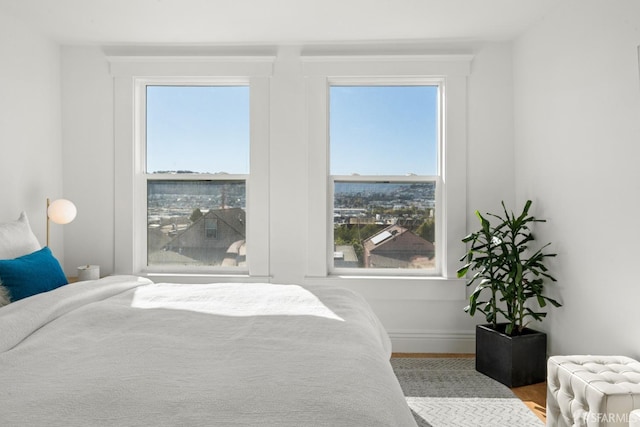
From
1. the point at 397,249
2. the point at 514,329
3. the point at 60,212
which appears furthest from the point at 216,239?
the point at 514,329

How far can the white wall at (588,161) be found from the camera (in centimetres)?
259

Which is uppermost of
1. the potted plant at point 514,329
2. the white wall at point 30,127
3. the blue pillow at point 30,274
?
the white wall at point 30,127

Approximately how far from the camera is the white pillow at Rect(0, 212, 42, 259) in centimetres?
269

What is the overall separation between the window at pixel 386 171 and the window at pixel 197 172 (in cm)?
80

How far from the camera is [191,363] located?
1511 millimetres

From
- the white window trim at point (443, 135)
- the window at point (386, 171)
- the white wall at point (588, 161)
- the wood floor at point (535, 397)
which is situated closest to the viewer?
the white wall at point (588, 161)

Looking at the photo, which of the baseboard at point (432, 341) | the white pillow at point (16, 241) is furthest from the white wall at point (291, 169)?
the white pillow at point (16, 241)

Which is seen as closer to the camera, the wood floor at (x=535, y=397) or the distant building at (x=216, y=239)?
the wood floor at (x=535, y=397)

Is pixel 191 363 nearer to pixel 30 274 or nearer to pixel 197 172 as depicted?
pixel 30 274

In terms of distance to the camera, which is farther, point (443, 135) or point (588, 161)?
point (443, 135)

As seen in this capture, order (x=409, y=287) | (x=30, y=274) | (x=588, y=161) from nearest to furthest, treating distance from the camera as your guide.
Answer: (x=30, y=274)
(x=588, y=161)
(x=409, y=287)

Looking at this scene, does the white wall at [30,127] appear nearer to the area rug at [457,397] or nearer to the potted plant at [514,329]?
the area rug at [457,397]

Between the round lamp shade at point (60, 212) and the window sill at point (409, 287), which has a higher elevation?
the round lamp shade at point (60, 212)

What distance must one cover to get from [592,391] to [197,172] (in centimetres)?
322
